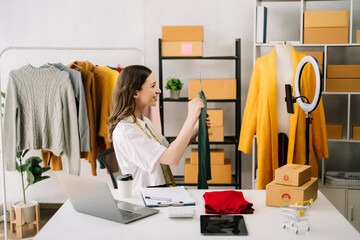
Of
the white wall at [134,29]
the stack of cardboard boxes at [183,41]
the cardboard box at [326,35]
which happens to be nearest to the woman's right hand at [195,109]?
the stack of cardboard boxes at [183,41]

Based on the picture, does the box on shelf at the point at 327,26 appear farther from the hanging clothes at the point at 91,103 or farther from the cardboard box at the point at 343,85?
the hanging clothes at the point at 91,103

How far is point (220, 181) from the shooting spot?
3684 millimetres

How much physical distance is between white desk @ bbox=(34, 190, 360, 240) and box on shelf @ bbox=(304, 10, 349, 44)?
83.3 inches

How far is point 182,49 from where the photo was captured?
12.0 feet

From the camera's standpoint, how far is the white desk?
4.96ft

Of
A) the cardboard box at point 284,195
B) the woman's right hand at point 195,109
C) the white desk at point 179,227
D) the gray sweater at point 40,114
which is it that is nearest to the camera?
the white desk at point 179,227

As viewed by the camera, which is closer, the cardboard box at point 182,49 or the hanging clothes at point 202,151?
the hanging clothes at point 202,151

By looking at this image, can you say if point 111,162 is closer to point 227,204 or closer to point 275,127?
point 227,204

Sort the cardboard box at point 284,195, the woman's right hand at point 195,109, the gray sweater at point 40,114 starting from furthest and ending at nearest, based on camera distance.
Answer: the gray sweater at point 40,114
the woman's right hand at point 195,109
the cardboard box at point 284,195

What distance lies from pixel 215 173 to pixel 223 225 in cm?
208

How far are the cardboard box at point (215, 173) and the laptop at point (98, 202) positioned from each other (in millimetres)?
1877

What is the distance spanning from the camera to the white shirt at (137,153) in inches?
85.6

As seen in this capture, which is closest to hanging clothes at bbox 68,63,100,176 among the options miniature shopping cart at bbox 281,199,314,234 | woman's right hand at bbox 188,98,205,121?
woman's right hand at bbox 188,98,205,121

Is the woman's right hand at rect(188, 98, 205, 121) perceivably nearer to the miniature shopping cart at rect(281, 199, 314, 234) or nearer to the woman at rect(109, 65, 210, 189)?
the woman at rect(109, 65, 210, 189)
